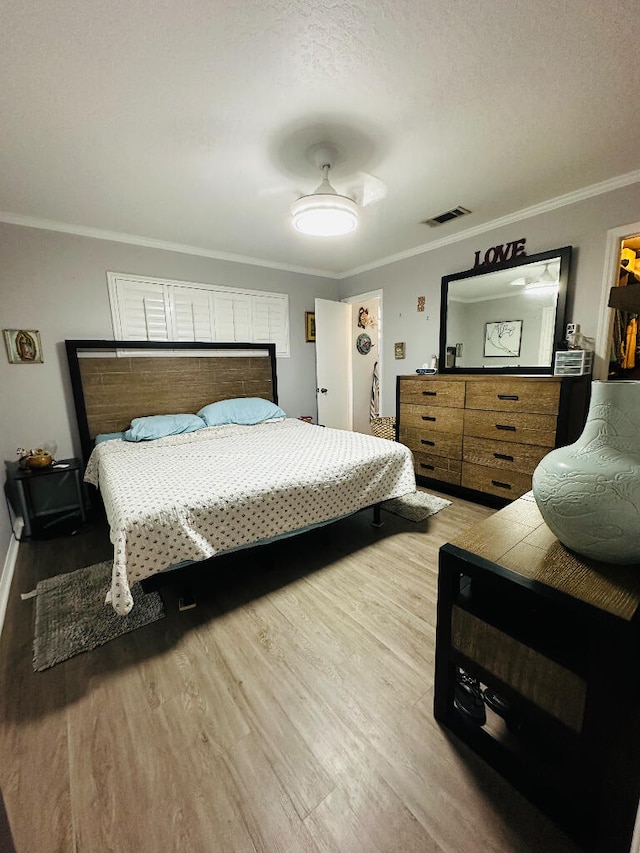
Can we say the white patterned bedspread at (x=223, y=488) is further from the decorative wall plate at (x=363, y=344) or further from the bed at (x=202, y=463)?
the decorative wall plate at (x=363, y=344)

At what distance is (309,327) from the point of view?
4.46 meters

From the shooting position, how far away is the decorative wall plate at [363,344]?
5312mm

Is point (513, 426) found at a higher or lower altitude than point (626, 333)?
lower

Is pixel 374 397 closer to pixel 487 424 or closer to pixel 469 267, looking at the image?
pixel 469 267

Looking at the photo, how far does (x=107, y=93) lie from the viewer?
→ 151cm

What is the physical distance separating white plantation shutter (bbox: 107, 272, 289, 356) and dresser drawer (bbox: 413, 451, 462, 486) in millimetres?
2113

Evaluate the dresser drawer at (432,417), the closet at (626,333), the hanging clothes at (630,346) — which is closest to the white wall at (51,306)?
the dresser drawer at (432,417)

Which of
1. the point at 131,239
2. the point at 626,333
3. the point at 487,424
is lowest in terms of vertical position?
the point at 487,424

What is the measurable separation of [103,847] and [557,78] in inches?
124

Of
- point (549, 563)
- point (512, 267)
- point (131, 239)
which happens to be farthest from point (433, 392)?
point (131, 239)

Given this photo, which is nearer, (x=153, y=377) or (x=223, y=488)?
(x=223, y=488)

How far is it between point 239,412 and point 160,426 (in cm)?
79

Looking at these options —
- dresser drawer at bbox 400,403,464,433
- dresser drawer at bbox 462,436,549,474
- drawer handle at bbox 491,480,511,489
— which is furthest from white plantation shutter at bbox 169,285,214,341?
drawer handle at bbox 491,480,511,489

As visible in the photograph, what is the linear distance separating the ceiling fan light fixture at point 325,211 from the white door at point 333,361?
85.6 inches
